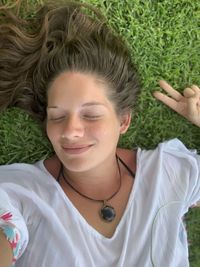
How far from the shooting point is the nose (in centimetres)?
143

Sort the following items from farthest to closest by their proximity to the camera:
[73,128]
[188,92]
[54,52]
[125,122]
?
1. [188,92]
2. [125,122]
3. [54,52]
4. [73,128]

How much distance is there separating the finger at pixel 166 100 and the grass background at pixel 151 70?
0.02 metres

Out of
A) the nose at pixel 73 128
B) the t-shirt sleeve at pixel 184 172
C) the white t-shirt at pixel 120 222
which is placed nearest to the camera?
the nose at pixel 73 128

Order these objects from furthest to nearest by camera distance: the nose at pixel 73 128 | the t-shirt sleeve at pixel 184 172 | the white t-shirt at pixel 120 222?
the t-shirt sleeve at pixel 184 172 → the white t-shirt at pixel 120 222 → the nose at pixel 73 128

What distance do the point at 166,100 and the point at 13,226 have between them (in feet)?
2.41

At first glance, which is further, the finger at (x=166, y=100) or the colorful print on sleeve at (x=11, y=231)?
the finger at (x=166, y=100)

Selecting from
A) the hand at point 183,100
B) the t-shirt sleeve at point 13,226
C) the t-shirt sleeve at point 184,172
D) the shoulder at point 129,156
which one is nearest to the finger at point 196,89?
the hand at point 183,100

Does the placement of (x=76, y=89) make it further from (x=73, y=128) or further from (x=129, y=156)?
(x=129, y=156)

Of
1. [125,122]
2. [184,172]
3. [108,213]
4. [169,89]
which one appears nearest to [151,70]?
[169,89]

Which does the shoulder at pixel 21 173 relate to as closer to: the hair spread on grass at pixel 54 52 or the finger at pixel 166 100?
the hair spread on grass at pixel 54 52

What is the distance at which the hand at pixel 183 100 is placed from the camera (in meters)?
1.74

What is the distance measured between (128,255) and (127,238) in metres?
0.06

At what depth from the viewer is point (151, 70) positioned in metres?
1.76

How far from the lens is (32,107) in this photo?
1.67 m
